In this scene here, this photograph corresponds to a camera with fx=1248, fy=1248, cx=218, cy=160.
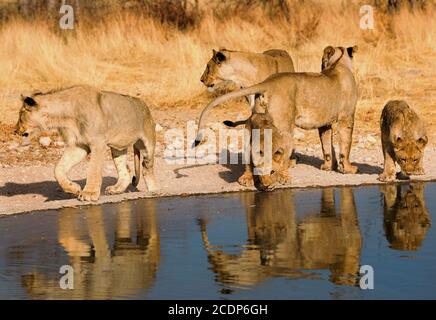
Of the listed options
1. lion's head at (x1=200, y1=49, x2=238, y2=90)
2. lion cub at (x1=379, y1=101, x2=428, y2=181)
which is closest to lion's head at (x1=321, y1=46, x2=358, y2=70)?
lion's head at (x1=200, y1=49, x2=238, y2=90)

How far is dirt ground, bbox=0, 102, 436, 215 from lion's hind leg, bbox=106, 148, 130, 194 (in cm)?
13

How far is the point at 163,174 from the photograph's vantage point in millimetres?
13484

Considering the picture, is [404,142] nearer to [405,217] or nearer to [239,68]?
[405,217]

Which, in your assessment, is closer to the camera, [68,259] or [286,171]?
[68,259]

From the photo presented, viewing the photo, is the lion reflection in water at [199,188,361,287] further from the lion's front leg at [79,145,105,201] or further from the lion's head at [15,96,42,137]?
the lion's head at [15,96,42,137]

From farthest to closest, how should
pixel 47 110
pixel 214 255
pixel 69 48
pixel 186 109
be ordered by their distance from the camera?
pixel 69 48 → pixel 186 109 → pixel 47 110 → pixel 214 255

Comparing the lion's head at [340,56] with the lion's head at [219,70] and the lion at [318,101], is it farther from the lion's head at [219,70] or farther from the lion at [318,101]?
the lion's head at [219,70]

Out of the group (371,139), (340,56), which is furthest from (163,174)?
(371,139)

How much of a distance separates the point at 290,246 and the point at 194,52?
1210 cm

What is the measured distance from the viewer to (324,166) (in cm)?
1390
